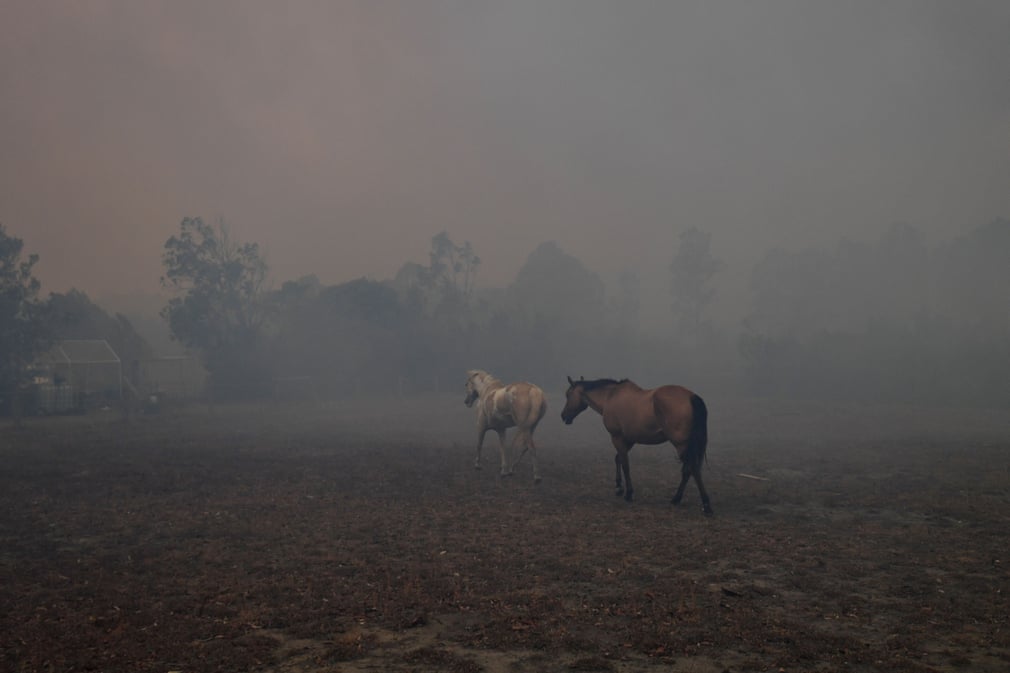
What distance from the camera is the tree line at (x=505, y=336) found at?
39812mm

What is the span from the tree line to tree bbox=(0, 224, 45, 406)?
3.3 inches

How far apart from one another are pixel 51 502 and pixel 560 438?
16201 mm

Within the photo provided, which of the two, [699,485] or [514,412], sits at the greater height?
[514,412]

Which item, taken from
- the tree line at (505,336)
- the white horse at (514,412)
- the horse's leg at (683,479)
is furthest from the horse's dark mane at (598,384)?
the tree line at (505,336)

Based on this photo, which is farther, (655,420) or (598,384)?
(598,384)

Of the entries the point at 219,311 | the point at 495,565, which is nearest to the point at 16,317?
the point at 219,311

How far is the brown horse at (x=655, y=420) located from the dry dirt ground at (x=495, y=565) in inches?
31.9

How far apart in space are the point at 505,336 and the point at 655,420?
44873mm

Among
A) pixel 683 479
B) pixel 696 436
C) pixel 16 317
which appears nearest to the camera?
pixel 696 436

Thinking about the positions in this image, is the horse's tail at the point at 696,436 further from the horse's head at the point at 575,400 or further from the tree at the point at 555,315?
the tree at the point at 555,315


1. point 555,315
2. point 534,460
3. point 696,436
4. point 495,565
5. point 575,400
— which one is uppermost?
point 555,315

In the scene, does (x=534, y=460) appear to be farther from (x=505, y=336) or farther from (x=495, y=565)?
(x=505, y=336)

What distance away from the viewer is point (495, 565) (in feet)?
26.0

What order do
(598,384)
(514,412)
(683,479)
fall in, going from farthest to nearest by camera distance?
(514,412) → (598,384) → (683,479)
